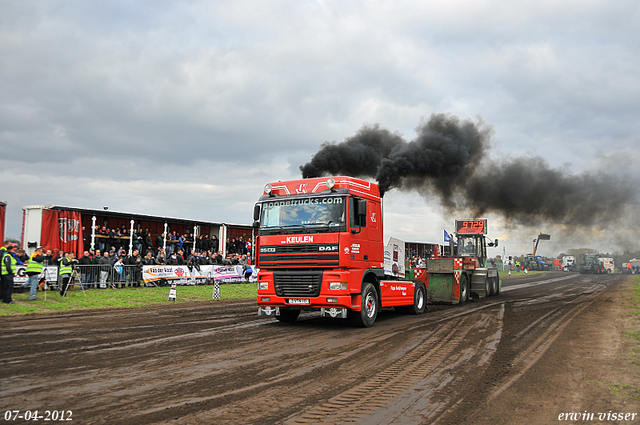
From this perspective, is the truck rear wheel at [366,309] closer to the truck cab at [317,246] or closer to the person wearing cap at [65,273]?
the truck cab at [317,246]

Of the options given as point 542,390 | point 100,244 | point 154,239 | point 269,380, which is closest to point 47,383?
point 269,380

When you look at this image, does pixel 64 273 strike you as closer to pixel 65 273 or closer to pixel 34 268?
pixel 65 273

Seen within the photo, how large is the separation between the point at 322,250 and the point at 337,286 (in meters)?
0.85

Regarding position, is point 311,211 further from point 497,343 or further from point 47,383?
point 47,383

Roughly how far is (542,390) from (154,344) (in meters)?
6.24

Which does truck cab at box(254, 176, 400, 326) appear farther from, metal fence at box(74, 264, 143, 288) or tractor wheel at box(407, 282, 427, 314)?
metal fence at box(74, 264, 143, 288)

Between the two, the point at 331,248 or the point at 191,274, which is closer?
the point at 331,248

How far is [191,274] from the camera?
21.4m

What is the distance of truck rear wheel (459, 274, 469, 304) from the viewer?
17.7 m

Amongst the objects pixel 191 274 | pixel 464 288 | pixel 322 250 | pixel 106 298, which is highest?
pixel 322 250

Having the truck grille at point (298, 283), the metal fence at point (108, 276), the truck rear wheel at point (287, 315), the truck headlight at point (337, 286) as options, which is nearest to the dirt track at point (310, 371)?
the truck rear wheel at point (287, 315)

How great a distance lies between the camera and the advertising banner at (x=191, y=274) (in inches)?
775

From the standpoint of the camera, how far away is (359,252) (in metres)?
10.2

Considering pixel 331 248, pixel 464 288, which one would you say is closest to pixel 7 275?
pixel 331 248
